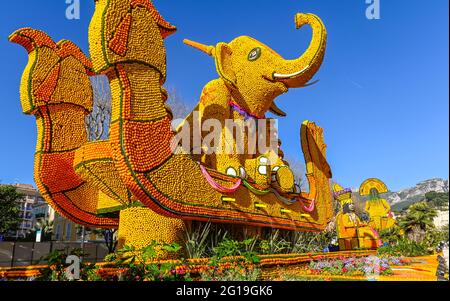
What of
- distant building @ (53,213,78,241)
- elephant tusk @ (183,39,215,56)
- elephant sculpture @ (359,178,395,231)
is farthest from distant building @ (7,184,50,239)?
elephant tusk @ (183,39,215,56)

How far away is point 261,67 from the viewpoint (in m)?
11.3

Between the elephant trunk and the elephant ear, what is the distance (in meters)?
1.33

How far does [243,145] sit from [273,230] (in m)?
2.87

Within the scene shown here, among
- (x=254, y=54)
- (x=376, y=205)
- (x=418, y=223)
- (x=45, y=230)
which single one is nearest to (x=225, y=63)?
(x=254, y=54)

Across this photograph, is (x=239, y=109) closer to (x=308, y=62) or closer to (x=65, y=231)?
(x=308, y=62)

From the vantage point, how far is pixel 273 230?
37.8ft

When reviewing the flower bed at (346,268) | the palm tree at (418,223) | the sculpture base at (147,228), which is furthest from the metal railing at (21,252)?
the palm tree at (418,223)

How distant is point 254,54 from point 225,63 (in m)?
1.05

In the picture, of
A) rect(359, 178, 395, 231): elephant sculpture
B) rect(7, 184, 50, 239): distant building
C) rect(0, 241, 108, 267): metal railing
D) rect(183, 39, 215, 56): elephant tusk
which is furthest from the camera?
rect(7, 184, 50, 239): distant building

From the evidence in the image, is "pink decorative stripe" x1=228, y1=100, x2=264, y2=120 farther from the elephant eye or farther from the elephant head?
the elephant eye

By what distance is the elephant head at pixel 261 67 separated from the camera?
10891 mm

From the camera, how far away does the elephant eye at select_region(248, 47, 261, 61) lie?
37.3 feet

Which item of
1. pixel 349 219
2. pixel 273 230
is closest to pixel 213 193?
pixel 273 230
